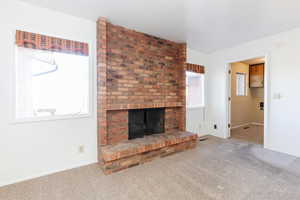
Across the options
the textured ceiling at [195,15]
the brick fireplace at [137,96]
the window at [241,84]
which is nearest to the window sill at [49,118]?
the brick fireplace at [137,96]

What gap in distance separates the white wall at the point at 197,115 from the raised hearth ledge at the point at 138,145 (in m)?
0.81

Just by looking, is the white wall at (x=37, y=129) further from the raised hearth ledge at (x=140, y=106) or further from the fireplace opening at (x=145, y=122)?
the fireplace opening at (x=145, y=122)

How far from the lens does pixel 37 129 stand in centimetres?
199

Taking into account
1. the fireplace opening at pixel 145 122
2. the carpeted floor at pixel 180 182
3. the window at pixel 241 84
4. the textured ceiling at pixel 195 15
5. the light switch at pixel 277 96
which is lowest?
the carpeted floor at pixel 180 182

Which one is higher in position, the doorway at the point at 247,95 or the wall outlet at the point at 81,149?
the doorway at the point at 247,95

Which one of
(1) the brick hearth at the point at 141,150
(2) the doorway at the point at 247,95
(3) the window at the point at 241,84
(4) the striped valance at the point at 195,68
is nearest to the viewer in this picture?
(1) the brick hearth at the point at 141,150

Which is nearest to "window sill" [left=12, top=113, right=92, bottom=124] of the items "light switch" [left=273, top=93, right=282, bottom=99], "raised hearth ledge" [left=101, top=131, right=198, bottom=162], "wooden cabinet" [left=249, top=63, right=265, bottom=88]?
"raised hearth ledge" [left=101, top=131, right=198, bottom=162]

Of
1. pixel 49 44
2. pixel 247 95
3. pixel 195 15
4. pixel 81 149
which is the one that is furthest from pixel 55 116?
pixel 247 95

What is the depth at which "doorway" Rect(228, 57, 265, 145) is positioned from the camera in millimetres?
4930

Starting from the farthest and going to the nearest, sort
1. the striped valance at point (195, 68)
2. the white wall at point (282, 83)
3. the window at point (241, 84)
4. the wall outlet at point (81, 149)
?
the window at point (241, 84) → the striped valance at point (195, 68) → the white wall at point (282, 83) → the wall outlet at point (81, 149)

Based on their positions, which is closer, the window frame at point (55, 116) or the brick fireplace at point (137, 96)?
the window frame at point (55, 116)

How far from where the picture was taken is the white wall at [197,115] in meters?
3.73

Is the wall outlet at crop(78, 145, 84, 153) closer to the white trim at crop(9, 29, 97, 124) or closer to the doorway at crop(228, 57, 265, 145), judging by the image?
the white trim at crop(9, 29, 97, 124)

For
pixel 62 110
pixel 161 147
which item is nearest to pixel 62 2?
pixel 62 110
